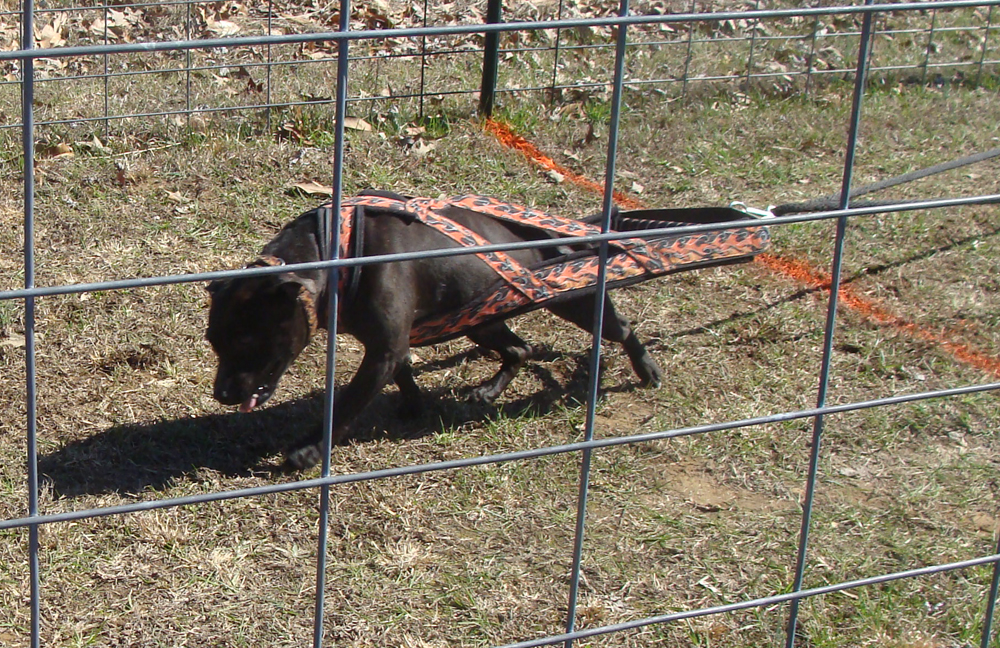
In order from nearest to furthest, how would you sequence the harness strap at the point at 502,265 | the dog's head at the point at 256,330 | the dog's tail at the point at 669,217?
the dog's head at the point at 256,330 < the harness strap at the point at 502,265 < the dog's tail at the point at 669,217

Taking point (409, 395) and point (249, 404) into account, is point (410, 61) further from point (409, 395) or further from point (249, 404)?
point (249, 404)

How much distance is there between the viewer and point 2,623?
2922mm

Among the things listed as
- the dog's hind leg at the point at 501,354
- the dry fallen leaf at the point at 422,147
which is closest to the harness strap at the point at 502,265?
the dog's hind leg at the point at 501,354

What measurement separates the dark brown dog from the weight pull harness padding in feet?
0.10

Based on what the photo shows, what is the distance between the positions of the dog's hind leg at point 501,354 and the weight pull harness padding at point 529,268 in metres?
0.27

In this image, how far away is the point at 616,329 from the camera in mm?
4070

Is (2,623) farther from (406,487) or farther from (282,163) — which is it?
(282,163)

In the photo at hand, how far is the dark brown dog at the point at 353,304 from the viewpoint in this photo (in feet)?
11.3

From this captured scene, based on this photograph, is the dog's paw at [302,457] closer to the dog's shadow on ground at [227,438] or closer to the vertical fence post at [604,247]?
the dog's shadow on ground at [227,438]

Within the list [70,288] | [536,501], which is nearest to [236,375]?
[536,501]

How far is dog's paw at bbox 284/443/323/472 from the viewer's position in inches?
146

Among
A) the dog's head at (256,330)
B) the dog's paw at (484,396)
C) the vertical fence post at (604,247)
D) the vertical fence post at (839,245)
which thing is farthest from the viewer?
the dog's paw at (484,396)

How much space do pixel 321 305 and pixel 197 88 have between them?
3.15 meters

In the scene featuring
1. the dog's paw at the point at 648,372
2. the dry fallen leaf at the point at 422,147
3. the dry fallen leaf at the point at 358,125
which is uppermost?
the dry fallen leaf at the point at 358,125
